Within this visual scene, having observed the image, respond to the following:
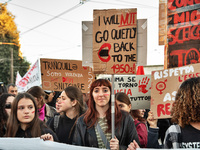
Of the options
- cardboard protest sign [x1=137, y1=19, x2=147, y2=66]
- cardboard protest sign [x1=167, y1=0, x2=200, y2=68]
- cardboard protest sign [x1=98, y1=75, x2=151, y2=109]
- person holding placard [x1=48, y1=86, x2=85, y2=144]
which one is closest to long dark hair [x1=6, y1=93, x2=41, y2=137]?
person holding placard [x1=48, y1=86, x2=85, y2=144]

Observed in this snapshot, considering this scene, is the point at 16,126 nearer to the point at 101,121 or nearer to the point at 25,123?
the point at 25,123

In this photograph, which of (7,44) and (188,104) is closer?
(188,104)

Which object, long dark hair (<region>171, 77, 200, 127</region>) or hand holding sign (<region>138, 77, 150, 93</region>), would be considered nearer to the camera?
long dark hair (<region>171, 77, 200, 127</region>)

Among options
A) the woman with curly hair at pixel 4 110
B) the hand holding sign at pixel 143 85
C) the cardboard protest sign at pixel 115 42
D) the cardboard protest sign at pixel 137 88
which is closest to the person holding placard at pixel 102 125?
the cardboard protest sign at pixel 115 42

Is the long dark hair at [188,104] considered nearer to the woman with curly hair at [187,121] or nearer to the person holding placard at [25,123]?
the woman with curly hair at [187,121]

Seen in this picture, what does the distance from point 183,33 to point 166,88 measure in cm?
68

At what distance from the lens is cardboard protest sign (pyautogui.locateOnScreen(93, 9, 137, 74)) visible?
12.9 feet

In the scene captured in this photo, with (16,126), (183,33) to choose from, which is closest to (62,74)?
(16,126)

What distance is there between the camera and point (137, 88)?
16.8 ft

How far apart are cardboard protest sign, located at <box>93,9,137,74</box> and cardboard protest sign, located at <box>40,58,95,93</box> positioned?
7.19 feet

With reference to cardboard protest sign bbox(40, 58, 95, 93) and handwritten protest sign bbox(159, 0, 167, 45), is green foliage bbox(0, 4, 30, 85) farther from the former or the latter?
handwritten protest sign bbox(159, 0, 167, 45)

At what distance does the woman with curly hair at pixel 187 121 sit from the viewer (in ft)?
8.54

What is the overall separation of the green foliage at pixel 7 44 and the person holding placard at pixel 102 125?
31110 millimetres

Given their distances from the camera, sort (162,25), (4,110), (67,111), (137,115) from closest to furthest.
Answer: (162,25) → (4,110) → (67,111) → (137,115)
